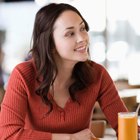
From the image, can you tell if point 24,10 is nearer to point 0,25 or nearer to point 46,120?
point 0,25

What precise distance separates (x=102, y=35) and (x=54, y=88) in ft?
9.06

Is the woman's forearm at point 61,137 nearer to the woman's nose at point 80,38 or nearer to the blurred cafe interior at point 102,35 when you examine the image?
the woman's nose at point 80,38

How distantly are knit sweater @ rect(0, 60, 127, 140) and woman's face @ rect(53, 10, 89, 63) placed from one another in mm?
189

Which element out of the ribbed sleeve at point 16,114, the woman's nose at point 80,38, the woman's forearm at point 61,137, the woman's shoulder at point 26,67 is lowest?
the woman's forearm at point 61,137

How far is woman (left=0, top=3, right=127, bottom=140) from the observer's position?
1.46 m

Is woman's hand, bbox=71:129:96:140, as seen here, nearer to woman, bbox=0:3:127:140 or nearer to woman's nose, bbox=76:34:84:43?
woman, bbox=0:3:127:140

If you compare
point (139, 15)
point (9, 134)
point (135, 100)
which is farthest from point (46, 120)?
point (139, 15)

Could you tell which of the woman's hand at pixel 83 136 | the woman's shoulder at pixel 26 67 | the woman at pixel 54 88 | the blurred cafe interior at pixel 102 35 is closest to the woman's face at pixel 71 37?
the woman at pixel 54 88

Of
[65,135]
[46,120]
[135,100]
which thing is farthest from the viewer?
[135,100]

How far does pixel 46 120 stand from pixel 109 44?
2890 millimetres

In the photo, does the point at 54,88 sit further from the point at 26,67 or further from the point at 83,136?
the point at 83,136

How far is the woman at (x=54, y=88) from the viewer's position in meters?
1.46

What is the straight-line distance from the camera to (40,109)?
1.52 meters

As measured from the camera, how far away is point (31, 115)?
1.54m
